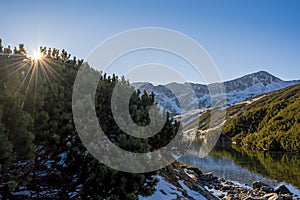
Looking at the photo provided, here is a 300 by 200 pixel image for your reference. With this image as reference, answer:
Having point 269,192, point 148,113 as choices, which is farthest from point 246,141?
point 148,113

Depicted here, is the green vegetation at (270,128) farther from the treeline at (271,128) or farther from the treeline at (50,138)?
the treeline at (50,138)

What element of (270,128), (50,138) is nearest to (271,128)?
(270,128)

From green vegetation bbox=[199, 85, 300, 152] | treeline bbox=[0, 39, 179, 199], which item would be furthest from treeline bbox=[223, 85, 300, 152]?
treeline bbox=[0, 39, 179, 199]

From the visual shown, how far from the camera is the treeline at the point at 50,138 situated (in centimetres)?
679

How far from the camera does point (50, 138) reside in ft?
26.1

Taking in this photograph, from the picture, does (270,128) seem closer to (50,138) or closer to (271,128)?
(271,128)

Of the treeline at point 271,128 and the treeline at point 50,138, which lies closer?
the treeline at point 50,138

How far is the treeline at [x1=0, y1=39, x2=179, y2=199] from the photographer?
6.79 meters

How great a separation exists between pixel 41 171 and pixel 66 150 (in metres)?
1.40

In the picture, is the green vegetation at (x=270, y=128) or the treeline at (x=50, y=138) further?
the green vegetation at (x=270, y=128)

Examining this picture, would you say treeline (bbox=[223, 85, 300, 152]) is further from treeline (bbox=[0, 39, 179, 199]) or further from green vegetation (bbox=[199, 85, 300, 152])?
treeline (bbox=[0, 39, 179, 199])

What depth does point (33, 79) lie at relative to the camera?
8516 millimetres

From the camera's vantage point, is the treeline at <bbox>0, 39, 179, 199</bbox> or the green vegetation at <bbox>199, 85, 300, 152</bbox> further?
the green vegetation at <bbox>199, 85, 300, 152</bbox>

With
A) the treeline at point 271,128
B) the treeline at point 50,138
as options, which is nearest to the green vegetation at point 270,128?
the treeline at point 271,128
